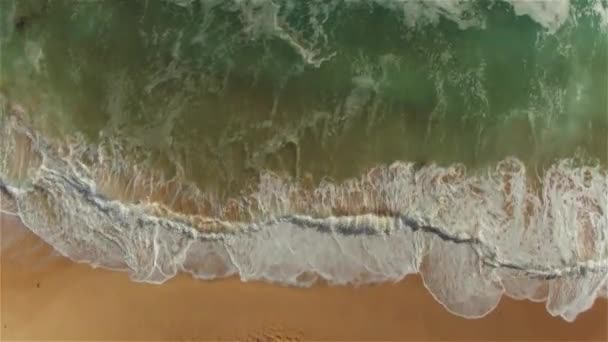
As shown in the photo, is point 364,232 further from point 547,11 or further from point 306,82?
point 547,11

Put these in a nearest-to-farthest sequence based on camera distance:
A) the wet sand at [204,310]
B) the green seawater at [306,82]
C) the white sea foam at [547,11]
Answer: the wet sand at [204,310]
the green seawater at [306,82]
the white sea foam at [547,11]

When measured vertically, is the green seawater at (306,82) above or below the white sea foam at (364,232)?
A: above

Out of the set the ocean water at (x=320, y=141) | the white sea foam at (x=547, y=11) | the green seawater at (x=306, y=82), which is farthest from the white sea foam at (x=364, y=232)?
the white sea foam at (x=547, y=11)

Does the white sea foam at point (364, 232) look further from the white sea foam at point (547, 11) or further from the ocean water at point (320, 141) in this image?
the white sea foam at point (547, 11)

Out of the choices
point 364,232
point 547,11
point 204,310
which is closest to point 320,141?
point 364,232

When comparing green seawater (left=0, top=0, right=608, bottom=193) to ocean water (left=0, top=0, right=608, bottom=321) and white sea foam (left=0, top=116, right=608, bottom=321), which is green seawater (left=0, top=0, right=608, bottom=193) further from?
white sea foam (left=0, top=116, right=608, bottom=321)

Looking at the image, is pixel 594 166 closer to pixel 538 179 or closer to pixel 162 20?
pixel 538 179
